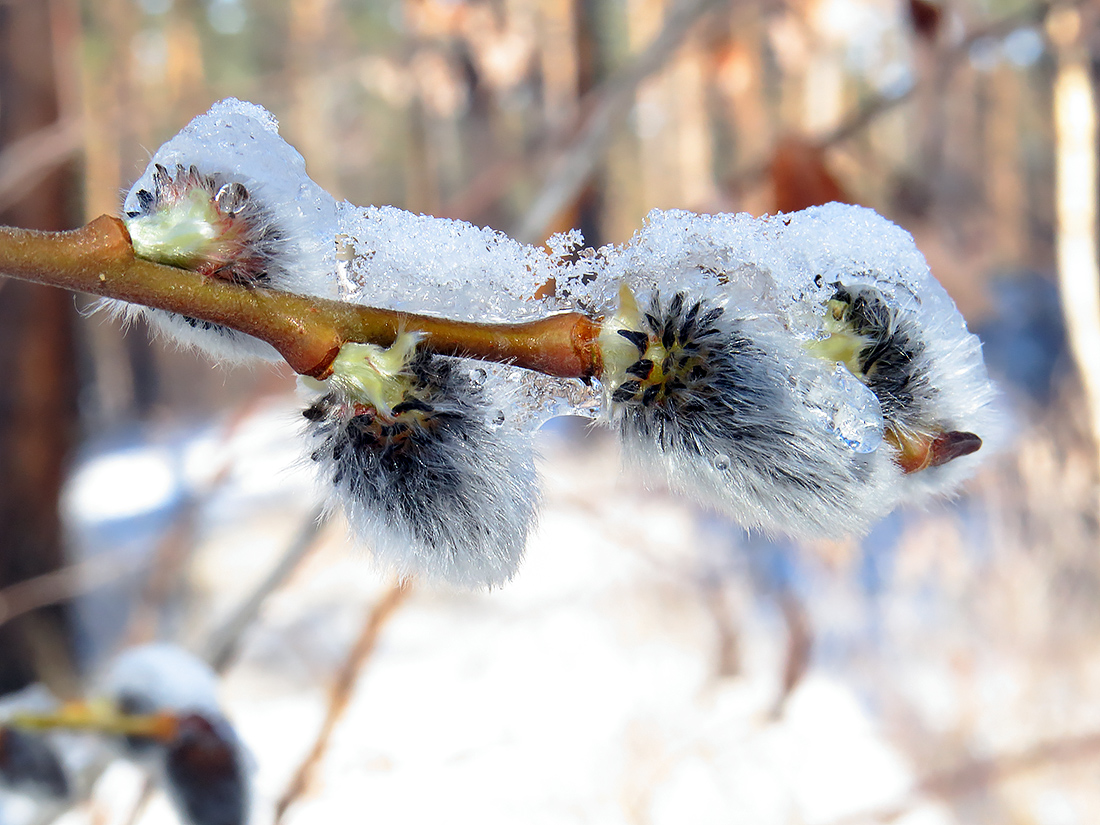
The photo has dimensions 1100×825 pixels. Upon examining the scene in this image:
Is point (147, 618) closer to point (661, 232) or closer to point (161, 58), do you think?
point (661, 232)

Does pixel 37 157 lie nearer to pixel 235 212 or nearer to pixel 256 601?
pixel 256 601

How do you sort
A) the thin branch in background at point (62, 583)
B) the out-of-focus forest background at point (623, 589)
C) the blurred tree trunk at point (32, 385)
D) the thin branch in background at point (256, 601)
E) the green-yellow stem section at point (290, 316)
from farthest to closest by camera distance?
the blurred tree trunk at point (32, 385), the thin branch in background at point (62, 583), the out-of-focus forest background at point (623, 589), the thin branch in background at point (256, 601), the green-yellow stem section at point (290, 316)

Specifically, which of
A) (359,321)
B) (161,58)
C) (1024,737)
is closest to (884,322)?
(359,321)

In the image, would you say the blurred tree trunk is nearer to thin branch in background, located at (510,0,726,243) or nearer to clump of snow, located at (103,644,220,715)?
thin branch in background, located at (510,0,726,243)

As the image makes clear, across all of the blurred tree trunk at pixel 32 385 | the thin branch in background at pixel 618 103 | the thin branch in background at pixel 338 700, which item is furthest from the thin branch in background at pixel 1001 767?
the blurred tree trunk at pixel 32 385

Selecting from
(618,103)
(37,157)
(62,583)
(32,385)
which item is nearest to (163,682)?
(618,103)

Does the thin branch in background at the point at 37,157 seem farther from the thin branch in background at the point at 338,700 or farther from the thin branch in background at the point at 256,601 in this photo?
the thin branch in background at the point at 338,700

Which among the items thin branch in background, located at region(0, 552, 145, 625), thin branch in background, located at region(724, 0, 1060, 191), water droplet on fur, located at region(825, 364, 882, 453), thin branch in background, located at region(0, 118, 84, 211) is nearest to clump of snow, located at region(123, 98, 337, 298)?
water droplet on fur, located at region(825, 364, 882, 453)
